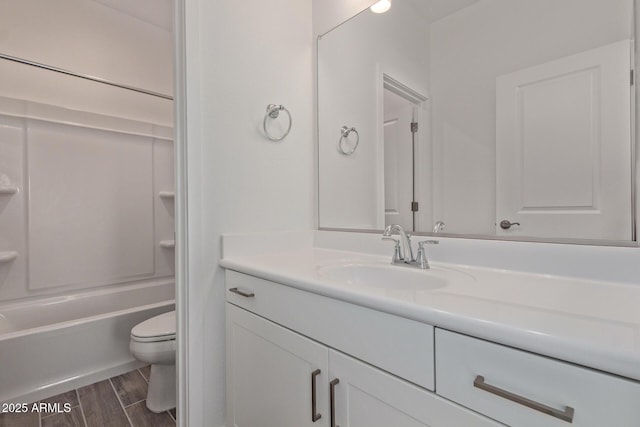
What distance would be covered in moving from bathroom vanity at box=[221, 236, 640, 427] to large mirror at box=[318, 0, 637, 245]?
207 mm

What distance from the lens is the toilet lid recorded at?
1.46 m

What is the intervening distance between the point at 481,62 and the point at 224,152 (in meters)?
1.00

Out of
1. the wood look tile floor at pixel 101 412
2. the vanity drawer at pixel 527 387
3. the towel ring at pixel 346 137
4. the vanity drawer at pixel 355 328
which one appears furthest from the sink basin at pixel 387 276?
the wood look tile floor at pixel 101 412

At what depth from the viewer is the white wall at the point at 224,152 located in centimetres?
116

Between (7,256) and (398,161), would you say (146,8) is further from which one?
(398,161)

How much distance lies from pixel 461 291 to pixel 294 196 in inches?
36.8

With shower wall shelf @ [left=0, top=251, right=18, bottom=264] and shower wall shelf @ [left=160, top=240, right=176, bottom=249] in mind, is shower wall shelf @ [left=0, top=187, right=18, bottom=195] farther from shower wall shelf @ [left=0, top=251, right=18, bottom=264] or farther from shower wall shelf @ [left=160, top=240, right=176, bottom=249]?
shower wall shelf @ [left=160, top=240, right=176, bottom=249]

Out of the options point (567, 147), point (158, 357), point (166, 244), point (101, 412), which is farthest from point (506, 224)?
point (166, 244)

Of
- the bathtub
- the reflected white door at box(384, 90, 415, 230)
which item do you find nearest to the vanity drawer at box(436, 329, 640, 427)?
the reflected white door at box(384, 90, 415, 230)

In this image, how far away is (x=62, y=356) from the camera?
1610 mm

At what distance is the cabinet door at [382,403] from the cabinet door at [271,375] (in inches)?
2.2

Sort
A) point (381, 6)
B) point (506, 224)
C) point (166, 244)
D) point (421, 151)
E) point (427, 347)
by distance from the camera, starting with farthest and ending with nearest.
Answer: point (166, 244), point (381, 6), point (421, 151), point (506, 224), point (427, 347)

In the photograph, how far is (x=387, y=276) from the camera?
1.10 meters

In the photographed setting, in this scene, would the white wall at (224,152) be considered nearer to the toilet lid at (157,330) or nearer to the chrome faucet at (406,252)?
the toilet lid at (157,330)
